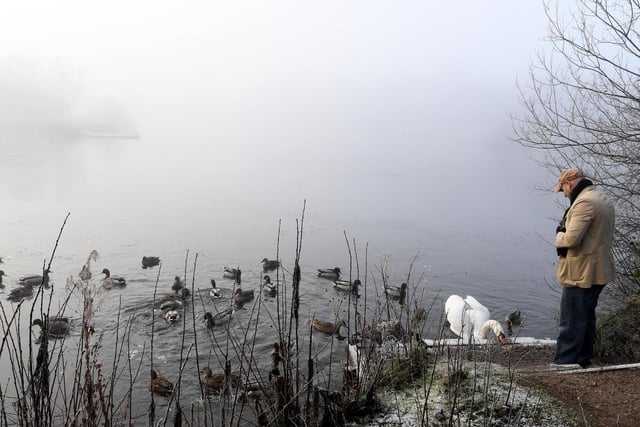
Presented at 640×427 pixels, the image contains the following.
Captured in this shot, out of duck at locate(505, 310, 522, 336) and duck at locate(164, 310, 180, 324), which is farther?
duck at locate(505, 310, 522, 336)

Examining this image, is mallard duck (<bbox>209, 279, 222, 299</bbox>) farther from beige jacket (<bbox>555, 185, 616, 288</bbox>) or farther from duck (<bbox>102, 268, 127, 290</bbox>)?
beige jacket (<bbox>555, 185, 616, 288</bbox>)

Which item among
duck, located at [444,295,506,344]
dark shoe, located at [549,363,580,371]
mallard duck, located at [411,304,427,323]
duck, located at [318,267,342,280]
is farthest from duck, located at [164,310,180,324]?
dark shoe, located at [549,363,580,371]

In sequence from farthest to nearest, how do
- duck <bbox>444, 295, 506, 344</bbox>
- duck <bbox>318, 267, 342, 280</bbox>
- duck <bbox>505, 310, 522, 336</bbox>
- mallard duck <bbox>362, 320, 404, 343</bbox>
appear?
duck <bbox>318, 267, 342, 280</bbox> < duck <bbox>505, 310, 522, 336</bbox> < duck <bbox>444, 295, 506, 344</bbox> < mallard duck <bbox>362, 320, 404, 343</bbox>

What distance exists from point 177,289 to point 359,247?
736cm

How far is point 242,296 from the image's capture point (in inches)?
446

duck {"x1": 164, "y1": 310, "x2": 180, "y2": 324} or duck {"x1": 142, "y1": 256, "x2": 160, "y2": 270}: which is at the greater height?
duck {"x1": 142, "y1": 256, "x2": 160, "y2": 270}

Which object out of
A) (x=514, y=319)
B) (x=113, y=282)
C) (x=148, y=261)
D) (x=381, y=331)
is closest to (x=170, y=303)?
(x=113, y=282)

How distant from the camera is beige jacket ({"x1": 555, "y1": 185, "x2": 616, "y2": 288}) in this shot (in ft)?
16.5

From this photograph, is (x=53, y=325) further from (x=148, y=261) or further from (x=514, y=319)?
(x=514, y=319)

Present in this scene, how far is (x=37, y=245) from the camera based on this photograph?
48.8 feet

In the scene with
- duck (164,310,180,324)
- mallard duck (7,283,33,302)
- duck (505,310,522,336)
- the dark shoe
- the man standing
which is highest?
the man standing

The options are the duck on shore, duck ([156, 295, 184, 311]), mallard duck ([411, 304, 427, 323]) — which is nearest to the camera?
the duck on shore

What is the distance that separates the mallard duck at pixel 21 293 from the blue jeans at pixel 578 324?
1108cm

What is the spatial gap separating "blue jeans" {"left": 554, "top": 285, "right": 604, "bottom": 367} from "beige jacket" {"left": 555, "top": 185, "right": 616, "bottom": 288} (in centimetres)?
18
